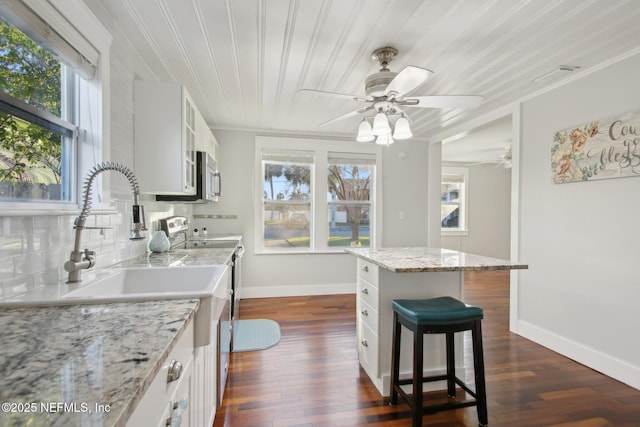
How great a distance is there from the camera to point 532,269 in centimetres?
278

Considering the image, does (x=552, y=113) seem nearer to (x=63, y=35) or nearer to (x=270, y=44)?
(x=270, y=44)

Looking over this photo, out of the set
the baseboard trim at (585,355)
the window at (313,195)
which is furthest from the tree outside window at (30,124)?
the baseboard trim at (585,355)

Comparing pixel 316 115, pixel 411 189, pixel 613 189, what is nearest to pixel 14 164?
pixel 316 115

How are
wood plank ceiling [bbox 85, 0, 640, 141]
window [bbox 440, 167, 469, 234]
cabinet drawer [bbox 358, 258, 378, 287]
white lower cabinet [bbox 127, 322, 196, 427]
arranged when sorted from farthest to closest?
window [bbox 440, 167, 469, 234] → cabinet drawer [bbox 358, 258, 378, 287] → wood plank ceiling [bbox 85, 0, 640, 141] → white lower cabinet [bbox 127, 322, 196, 427]

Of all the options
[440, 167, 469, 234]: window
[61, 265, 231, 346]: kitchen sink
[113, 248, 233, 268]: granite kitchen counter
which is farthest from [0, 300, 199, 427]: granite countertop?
[440, 167, 469, 234]: window

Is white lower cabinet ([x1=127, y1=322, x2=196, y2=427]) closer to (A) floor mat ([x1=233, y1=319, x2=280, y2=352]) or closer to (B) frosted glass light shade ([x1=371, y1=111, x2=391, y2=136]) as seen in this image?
(A) floor mat ([x1=233, y1=319, x2=280, y2=352])

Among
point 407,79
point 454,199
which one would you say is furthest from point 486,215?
point 407,79

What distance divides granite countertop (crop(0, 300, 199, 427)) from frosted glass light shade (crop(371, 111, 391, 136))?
1651 mm

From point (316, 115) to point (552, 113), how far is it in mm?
2342

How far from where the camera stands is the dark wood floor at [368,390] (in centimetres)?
170

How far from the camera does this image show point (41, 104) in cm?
122

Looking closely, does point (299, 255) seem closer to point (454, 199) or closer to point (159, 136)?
point (159, 136)

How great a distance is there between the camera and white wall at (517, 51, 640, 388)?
2.07 metres

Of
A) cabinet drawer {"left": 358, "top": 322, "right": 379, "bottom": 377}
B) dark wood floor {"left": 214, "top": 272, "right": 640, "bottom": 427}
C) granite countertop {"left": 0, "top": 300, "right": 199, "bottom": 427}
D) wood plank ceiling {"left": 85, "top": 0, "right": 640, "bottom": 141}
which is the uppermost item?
wood plank ceiling {"left": 85, "top": 0, "right": 640, "bottom": 141}
